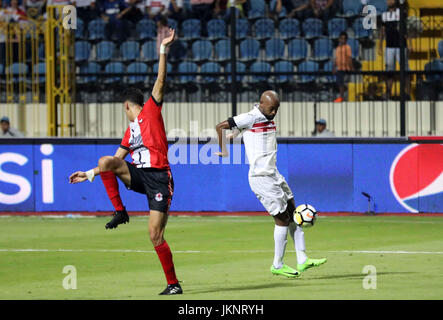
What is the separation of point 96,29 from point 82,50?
3.60 ft

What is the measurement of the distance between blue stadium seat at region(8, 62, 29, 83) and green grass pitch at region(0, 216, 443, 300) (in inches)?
133

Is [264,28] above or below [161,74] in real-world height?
above

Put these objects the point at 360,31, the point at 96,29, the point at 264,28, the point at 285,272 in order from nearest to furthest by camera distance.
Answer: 1. the point at 285,272
2. the point at 360,31
3. the point at 264,28
4. the point at 96,29

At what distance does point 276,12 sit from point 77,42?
4889mm

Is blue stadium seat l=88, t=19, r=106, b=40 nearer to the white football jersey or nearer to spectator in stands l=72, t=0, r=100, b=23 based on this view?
spectator in stands l=72, t=0, r=100, b=23

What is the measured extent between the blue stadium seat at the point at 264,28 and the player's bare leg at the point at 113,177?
42.8 feet

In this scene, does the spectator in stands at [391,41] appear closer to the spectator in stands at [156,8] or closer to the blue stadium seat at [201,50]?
the blue stadium seat at [201,50]

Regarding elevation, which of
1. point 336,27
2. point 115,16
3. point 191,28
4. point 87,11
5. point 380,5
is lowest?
point 336,27

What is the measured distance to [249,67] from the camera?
72.8ft

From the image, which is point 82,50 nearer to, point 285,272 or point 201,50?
point 201,50

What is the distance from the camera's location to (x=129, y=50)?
2286 cm

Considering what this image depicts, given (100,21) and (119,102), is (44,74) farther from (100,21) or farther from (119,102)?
(100,21)

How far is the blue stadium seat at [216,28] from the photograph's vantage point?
2291cm

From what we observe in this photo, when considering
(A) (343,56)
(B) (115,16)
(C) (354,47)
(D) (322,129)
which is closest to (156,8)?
(B) (115,16)
